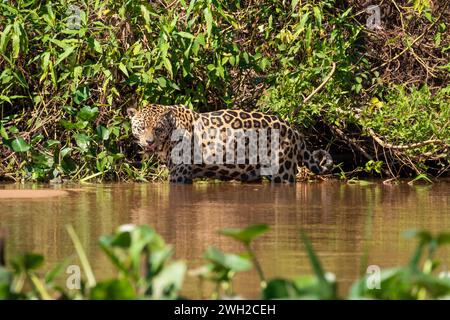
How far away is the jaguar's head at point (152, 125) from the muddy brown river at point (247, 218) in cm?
50

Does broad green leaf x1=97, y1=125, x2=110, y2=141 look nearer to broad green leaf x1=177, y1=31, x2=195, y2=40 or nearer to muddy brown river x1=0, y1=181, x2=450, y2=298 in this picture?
muddy brown river x1=0, y1=181, x2=450, y2=298

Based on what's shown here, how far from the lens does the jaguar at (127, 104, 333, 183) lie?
11086mm

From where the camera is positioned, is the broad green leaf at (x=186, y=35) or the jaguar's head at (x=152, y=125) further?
the jaguar's head at (x=152, y=125)

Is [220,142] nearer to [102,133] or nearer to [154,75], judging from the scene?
[154,75]

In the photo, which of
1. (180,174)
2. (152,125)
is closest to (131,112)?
(152,125)

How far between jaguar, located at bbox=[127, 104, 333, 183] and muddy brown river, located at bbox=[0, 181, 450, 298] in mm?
252

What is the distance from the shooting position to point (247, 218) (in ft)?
25.9

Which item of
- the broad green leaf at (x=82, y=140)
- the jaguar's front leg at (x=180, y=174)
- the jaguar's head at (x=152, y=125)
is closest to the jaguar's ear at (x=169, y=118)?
the jaguar's head at (x=152, y=125)

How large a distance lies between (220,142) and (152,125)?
0.72m

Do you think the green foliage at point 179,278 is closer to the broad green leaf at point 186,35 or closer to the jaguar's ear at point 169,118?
the broad green leaf at point 186,35

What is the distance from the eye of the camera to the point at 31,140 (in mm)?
11250

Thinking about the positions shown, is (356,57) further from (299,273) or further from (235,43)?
(299,273)

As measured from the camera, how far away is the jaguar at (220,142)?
36.4ft

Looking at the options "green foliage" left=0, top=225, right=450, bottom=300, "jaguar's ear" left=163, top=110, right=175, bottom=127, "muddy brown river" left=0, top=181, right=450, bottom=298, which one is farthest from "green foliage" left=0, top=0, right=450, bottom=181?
"green foliage" left=0, top=225, right=450, bottom=300
